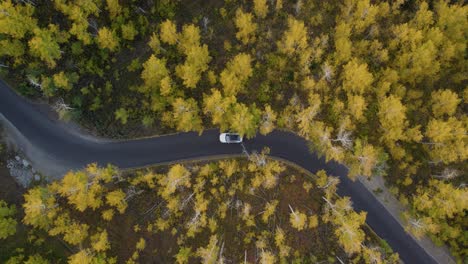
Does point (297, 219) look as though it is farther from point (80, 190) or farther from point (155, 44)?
point (155, 44)

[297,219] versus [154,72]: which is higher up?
[154,72]

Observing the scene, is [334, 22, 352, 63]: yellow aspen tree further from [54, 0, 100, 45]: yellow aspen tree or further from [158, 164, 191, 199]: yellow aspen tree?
[54, 0, 100, 45]: yellow aspen tree

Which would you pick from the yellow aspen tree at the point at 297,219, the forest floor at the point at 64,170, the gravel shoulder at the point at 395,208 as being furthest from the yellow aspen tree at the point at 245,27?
the gravel shoulder at the point at 395,208

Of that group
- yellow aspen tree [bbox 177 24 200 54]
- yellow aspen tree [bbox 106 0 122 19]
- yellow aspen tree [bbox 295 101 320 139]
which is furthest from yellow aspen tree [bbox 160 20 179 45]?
yellow aspen tree [bbox 295 101 320 139]

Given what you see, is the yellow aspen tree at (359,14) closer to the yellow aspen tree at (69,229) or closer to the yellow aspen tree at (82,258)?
the yellow aspen tree at (69,229)

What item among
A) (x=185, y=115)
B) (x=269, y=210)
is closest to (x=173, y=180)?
(x=185, y=115)

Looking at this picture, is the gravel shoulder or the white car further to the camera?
the gravel shoulder

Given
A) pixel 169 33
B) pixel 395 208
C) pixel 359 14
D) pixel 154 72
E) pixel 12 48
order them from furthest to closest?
pixel 395 208 → pixel 359 14 → pixel 12 48 → pixel 169 33 → pixel 154 72

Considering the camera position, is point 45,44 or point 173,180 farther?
point 173,180
